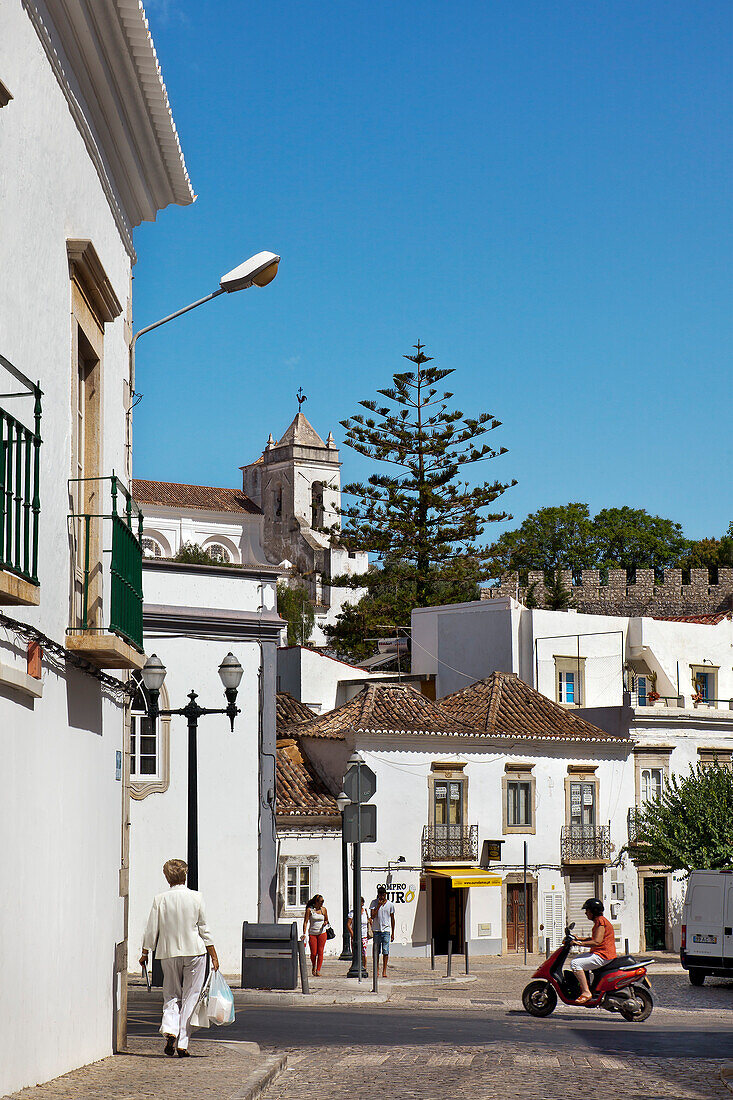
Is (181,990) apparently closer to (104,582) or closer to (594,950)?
(104,582)

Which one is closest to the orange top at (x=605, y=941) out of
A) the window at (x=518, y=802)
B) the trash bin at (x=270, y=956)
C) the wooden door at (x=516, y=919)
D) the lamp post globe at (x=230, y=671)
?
the trash bin at (x=270, y=956)

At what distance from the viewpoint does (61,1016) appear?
882 cm

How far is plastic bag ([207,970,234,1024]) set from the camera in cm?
1043

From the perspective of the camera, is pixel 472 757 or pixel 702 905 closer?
pixel 702 905

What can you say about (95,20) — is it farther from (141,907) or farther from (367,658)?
(367,658)

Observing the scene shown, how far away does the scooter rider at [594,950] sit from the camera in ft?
53.6

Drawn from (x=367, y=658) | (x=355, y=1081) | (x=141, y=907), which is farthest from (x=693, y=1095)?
(x=367, y=658)

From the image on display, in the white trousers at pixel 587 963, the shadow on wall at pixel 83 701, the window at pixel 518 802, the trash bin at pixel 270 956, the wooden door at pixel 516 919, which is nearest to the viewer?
the shadow on wall at pixel 83 701

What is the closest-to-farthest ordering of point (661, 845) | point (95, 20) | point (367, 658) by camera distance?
point (95, 20) < point (661, 845) < point (367, 658)

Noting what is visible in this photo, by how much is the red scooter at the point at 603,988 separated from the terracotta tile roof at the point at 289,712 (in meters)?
21.1

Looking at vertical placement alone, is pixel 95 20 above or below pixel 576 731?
above

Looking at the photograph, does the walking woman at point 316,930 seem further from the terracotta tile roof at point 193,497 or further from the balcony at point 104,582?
the terracotta tile roof at point 193,497

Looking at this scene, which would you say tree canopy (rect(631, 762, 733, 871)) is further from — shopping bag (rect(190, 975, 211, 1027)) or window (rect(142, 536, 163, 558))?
window (rect(142, 536, 163, 558))

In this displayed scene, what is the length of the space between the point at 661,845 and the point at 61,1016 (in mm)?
32258
